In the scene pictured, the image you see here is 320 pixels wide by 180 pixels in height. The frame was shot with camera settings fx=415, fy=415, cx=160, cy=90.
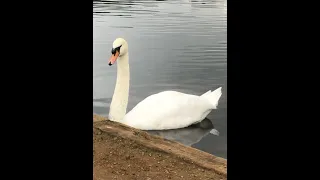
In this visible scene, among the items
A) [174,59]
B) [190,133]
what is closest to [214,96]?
[190,133]

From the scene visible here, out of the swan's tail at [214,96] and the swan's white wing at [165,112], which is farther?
the swan's tail at [214,96]

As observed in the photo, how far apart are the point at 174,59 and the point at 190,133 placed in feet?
7.66

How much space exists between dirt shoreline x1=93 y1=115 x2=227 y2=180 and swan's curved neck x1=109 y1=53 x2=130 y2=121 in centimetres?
161

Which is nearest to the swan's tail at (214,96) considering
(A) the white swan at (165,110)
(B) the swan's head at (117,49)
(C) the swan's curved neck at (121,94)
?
(A) the white swan at (165,110)

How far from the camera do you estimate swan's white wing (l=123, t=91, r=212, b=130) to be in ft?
13.3

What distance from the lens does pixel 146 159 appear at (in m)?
2.42

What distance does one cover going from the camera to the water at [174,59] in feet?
13.9

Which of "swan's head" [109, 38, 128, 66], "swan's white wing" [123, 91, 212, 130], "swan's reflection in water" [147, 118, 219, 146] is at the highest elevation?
"swan's head" [109, 38, 128, 66]

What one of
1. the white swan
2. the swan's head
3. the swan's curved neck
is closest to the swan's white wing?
the white swan

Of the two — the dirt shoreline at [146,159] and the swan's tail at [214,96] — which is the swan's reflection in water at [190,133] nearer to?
the swan's tail at [214,96]

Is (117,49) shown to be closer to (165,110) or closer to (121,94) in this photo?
(121,94)

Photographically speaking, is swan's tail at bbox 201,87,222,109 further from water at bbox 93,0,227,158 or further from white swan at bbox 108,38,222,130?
water at bbox 93,0,227,158
